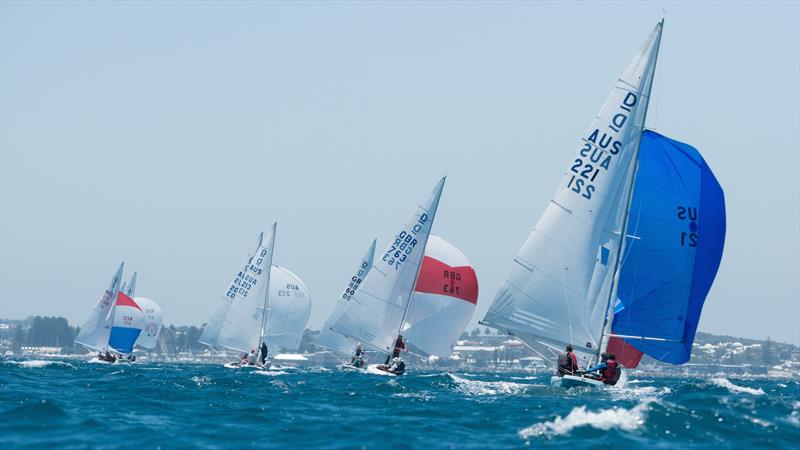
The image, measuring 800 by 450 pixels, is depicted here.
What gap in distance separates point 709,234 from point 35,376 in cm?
2408

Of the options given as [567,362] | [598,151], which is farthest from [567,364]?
[598,151]

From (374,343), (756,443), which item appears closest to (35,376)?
(374,343)

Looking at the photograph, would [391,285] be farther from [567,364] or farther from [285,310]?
[285,310]

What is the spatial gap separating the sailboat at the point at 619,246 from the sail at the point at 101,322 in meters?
54.2

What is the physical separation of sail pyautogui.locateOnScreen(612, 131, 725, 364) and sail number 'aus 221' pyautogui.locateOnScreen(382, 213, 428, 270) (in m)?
15.3

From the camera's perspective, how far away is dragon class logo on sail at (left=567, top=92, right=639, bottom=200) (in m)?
31.7

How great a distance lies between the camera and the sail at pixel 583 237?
31.8 metres

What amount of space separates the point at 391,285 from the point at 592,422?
86.5ft

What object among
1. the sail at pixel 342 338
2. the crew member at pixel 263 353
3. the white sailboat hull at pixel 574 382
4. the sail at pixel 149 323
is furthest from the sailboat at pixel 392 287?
the sail at pixel 149 323

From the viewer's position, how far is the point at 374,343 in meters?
48.1

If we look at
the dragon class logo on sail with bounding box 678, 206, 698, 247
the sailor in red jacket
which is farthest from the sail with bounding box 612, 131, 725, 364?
the sailor in red jacket

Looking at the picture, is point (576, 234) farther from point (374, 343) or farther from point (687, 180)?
point (374, 343)

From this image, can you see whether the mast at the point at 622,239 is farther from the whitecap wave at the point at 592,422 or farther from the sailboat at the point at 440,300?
the sailboat at the point at 440,300

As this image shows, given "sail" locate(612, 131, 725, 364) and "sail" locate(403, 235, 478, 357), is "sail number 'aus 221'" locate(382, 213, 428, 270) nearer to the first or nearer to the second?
"sail" locate(403, 235, 478, 357)
